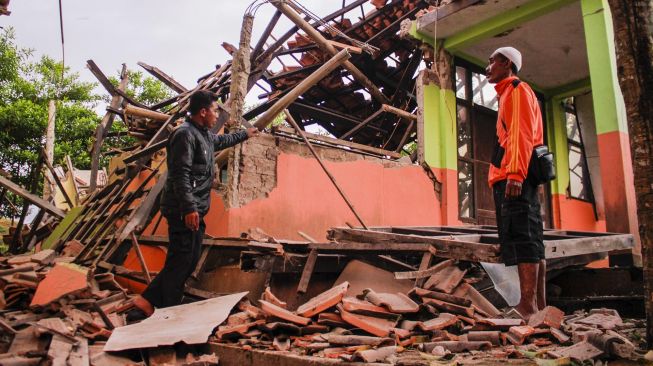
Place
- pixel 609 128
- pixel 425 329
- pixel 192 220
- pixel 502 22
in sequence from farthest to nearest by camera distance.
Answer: pixel 502 22
pixel 609 128
pixel 192 220
pixel 425 329

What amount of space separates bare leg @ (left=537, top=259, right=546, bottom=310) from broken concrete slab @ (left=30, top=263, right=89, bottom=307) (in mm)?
3600

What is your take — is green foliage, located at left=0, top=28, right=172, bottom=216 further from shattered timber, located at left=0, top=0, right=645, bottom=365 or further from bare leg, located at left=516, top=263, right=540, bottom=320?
bare leg, located at left=516, top=263, right=540, bottom=320

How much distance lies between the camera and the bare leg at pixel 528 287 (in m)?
3.11

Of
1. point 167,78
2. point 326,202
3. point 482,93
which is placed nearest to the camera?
point 326,202

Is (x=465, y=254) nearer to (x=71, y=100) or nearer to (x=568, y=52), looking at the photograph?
(x=568, y=52)

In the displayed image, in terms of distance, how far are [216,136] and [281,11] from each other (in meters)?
3.52

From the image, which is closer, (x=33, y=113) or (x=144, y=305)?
(x=144, y=305)

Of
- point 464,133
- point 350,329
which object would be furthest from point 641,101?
point 464,133

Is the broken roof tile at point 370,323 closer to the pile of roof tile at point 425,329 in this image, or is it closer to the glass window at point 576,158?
the pile of roof tile at point 425,329

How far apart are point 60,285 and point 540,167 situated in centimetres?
394

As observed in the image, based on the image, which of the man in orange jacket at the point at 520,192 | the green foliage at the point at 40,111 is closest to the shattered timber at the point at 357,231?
the man in orange jacket at the point at 520,192

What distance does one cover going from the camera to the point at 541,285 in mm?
3326

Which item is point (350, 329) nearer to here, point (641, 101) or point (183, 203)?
point (183, 203)

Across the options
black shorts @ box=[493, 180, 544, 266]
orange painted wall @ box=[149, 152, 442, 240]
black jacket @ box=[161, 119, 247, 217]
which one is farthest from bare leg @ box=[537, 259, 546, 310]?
orange painted wall @ box=[149, 152, 442, 240]
